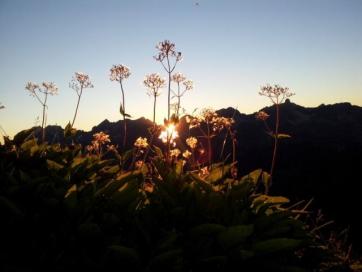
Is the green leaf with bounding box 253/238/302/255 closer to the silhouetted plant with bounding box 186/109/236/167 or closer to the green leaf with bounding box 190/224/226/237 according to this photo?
the green leaf with bounding box 190/224/226/237

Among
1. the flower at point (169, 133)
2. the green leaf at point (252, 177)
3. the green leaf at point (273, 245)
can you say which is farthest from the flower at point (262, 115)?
the green leaf at point (273, 245)

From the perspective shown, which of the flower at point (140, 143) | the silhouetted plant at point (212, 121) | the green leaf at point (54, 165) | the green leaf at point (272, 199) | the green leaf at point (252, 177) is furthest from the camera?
the flower at point (140, 143)

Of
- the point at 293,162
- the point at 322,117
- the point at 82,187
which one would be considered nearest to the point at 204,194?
the point at 82,187

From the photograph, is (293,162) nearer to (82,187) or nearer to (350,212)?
(350,212)

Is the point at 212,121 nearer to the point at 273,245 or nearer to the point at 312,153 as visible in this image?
the point at 273,245

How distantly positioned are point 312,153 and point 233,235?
115 metres

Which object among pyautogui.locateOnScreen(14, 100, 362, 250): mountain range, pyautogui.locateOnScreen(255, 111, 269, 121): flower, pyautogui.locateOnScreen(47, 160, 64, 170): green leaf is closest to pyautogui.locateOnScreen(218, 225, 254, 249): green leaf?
pyautogui.locateOnScreen(14, 100, 362, 250): mountain range

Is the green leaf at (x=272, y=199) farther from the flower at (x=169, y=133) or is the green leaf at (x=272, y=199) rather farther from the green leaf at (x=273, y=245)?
→ the flower at (x=169, y=133)

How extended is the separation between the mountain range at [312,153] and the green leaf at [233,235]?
199 cm

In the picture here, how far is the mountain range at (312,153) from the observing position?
62487mm

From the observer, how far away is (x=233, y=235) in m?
3.46

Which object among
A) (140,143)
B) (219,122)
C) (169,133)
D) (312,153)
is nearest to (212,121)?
(219,122)

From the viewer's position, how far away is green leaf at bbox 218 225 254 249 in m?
3.44

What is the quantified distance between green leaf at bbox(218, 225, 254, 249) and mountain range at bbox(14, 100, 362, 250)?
6.54 ft
